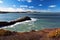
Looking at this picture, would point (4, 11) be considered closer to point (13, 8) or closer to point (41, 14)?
point (13, 8)

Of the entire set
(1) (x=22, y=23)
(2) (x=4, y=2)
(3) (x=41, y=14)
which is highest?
(2) (x=4, y=2)

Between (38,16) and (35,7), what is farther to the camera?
(38,16)

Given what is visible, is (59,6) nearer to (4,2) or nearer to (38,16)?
(38,16)

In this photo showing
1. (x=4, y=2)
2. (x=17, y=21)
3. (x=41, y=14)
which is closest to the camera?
(x=4, y=2)

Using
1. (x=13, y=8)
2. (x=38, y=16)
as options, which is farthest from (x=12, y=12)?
(x=38, y=16)

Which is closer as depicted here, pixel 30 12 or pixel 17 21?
pixel 30 12

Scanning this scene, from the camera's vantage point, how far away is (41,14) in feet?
30.7

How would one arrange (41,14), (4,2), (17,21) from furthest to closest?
(17,21), (41,14), (4,2)

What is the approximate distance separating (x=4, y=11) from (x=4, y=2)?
640 mm

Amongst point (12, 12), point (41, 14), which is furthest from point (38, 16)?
point (12, 12)

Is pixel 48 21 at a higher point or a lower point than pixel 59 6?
lower

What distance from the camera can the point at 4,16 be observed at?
954 cm

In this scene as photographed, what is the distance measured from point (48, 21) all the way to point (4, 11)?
3.25 meters

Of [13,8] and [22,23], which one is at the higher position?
[13,8]
